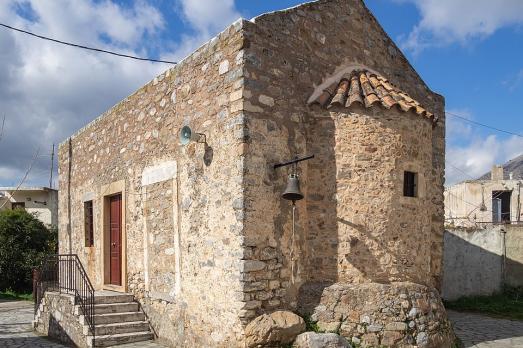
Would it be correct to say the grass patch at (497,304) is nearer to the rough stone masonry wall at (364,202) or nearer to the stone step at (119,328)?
the rough stone masonry wall at (364,202)

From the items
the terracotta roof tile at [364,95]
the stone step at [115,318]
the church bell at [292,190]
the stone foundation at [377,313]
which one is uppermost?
the terracotta roof tile at [364,95]

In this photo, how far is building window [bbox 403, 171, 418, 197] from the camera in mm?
7227

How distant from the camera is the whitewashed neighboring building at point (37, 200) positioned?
2355cm

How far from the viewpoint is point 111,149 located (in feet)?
33.3

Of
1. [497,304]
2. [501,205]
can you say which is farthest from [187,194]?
[501,205]

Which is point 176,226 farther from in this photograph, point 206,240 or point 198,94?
point 198,94

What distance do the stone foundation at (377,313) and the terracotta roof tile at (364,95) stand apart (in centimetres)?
251

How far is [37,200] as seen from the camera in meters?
23.9

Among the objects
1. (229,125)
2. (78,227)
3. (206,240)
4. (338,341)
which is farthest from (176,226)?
(78,227)

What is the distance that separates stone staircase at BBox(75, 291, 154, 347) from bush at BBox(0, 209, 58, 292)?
10289 millimetres

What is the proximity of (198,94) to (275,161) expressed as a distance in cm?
167

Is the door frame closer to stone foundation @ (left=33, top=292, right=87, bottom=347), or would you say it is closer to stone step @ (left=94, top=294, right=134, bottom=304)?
stone step @ (left=94, top=294, right=134, bottom=304)

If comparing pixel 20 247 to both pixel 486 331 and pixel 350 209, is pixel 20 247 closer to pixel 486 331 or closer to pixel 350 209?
pixel 350 209

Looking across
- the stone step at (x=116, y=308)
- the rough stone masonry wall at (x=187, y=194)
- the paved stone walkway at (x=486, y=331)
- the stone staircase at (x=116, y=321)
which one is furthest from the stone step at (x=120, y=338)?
the paved stone walkway at (x=486, y=331)
